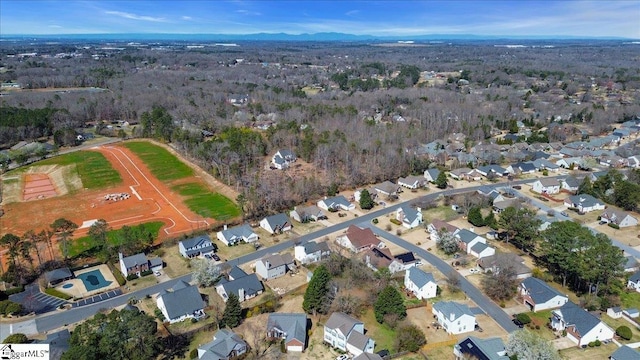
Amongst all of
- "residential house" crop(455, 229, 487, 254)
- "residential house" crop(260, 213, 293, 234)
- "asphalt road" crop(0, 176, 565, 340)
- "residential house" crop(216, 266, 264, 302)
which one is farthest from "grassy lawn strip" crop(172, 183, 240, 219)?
"residential house" crop(455, 229, 487, 254)

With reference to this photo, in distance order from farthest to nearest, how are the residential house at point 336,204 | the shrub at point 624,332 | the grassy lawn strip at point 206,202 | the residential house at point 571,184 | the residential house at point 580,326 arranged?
the residential house at point 571,184
the residential house at point 336,204
the grassy lawn strip at point 206,202
the shrub at point 624,332
the residential house at point 580,326

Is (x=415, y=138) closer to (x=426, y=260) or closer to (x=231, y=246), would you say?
(x=426, y=260)

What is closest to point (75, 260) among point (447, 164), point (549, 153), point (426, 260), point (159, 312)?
point (159, 312)

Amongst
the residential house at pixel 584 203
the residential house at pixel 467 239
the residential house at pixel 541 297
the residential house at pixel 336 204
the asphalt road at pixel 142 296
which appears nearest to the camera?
the asphalt road at pixel 142 296

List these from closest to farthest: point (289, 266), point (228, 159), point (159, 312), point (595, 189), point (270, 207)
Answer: point (159, 312)
point (289, 266)
point (270, 207)
point (595, 189)
point (228, 159)

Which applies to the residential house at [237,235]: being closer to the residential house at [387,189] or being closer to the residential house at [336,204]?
the residential house at [336,204]

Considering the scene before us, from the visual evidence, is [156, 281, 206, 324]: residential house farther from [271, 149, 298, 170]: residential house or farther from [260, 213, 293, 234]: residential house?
[271, 149, 298, 170]: residential house

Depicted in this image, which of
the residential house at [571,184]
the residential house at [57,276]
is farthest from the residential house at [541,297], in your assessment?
the residential house at [57,276]
